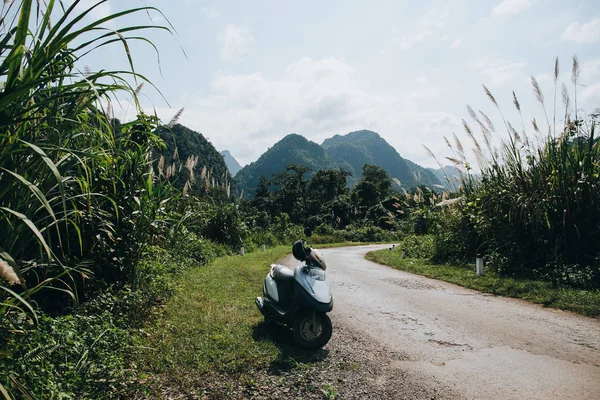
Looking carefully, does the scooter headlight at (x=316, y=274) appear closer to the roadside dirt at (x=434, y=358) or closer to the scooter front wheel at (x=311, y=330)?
the scooter front wheel at (x=311, y=330)

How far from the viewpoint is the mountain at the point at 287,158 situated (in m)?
141

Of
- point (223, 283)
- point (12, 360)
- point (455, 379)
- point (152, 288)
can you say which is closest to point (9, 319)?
point (12, 360)

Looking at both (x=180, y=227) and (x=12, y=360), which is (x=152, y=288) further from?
(x=12, y=360)

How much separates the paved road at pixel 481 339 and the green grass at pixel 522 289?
0.31 metres

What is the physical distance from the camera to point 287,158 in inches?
6048

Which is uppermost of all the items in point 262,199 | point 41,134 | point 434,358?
point 262,199

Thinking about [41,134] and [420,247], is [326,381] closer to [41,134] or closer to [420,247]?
[41,134]

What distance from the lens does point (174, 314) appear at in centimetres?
602

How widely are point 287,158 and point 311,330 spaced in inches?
5893

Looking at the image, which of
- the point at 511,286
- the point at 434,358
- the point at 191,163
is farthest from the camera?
the point at 191,163

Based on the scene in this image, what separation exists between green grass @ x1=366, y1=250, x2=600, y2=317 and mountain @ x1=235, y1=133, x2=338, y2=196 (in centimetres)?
11800

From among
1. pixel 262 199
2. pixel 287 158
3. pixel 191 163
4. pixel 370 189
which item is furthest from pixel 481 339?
pixel 287 158

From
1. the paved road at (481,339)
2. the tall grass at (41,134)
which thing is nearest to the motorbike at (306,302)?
the paved road at (481,339)

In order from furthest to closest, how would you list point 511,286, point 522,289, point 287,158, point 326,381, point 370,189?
point 287,158 → point 370,189 → point 511,286 → point 522,289 → point 326,381
